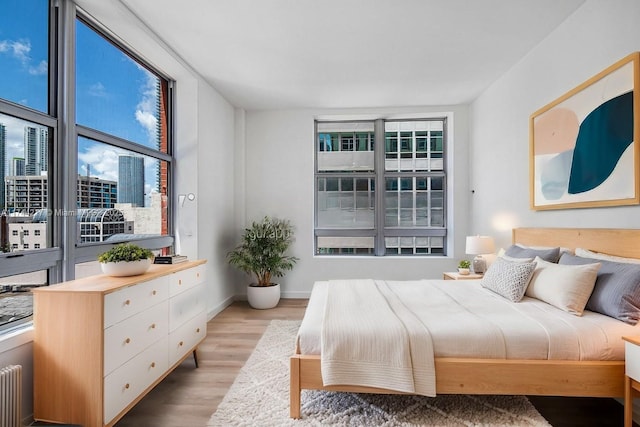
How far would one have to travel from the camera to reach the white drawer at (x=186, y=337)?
230 centimetres

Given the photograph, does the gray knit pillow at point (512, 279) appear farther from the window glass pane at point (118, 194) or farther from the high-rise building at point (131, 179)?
the high-rise building at point (131, 179)

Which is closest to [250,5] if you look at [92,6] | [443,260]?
[92,6]

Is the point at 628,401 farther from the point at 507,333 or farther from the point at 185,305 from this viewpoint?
the point at 185,305

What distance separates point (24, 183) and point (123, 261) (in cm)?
73

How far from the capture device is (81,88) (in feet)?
8.00

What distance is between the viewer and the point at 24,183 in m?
1.98

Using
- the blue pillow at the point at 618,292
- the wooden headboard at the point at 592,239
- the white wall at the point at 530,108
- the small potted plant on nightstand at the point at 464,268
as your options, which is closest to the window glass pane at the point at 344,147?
the white wall at the point at 530,108

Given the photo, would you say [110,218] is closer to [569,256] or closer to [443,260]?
[569,256]

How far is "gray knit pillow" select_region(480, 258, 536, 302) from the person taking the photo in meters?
2.38

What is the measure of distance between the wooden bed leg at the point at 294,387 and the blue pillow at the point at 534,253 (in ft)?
6.87

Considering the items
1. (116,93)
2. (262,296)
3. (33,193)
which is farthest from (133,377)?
(262,296)

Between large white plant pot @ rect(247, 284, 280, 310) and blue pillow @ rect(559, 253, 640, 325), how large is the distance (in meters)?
3.27

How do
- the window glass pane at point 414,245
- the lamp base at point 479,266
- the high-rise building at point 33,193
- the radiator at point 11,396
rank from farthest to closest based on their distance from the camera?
1. the window glass pane at point 414,245
2. the lamp base at point 479,266
3. the high-rise building at point 33,193
4. the radiator at point 11,396

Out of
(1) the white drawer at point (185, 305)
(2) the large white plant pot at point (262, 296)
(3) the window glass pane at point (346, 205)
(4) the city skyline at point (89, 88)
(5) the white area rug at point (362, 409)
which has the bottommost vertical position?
(5) the white area rug at point (362, 409)
